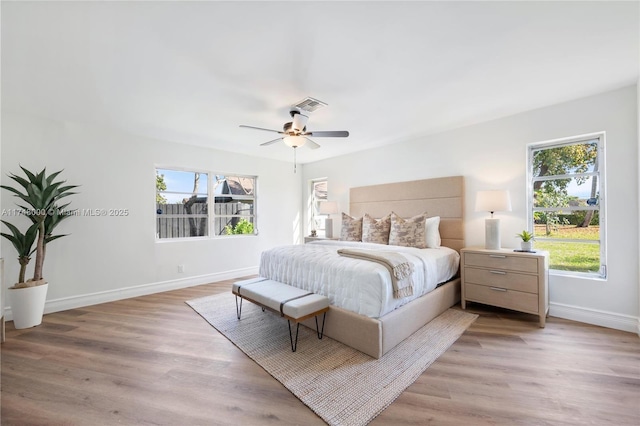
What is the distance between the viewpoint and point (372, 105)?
301 centimetres

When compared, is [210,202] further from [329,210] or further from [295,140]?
[295,140]

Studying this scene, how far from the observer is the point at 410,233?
142 inches

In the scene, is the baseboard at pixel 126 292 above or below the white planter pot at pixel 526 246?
below

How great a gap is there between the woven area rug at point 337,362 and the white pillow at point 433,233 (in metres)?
0.90

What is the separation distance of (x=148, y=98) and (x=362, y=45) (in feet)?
7.65

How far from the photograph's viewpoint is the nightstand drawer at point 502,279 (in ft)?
8.91

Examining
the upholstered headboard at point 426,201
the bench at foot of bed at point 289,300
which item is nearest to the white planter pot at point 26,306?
the bench at foot of bed at point 289,300

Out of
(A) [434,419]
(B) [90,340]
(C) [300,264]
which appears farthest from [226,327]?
(A) [434,419]

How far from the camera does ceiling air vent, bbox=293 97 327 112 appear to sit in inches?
110

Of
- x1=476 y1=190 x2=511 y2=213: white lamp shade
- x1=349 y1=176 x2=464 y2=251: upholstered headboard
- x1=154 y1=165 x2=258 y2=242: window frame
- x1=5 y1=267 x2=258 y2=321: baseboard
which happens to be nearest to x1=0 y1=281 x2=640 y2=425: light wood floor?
x1=5 y1=267 x2=258 y2=321: baseboard

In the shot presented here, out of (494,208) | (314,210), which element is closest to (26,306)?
(314,210)

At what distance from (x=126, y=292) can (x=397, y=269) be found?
387 centimetres

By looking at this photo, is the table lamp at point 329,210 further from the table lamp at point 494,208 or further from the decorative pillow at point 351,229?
the table lamp at point 494,208

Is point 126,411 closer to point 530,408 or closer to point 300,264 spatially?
point 300,264
